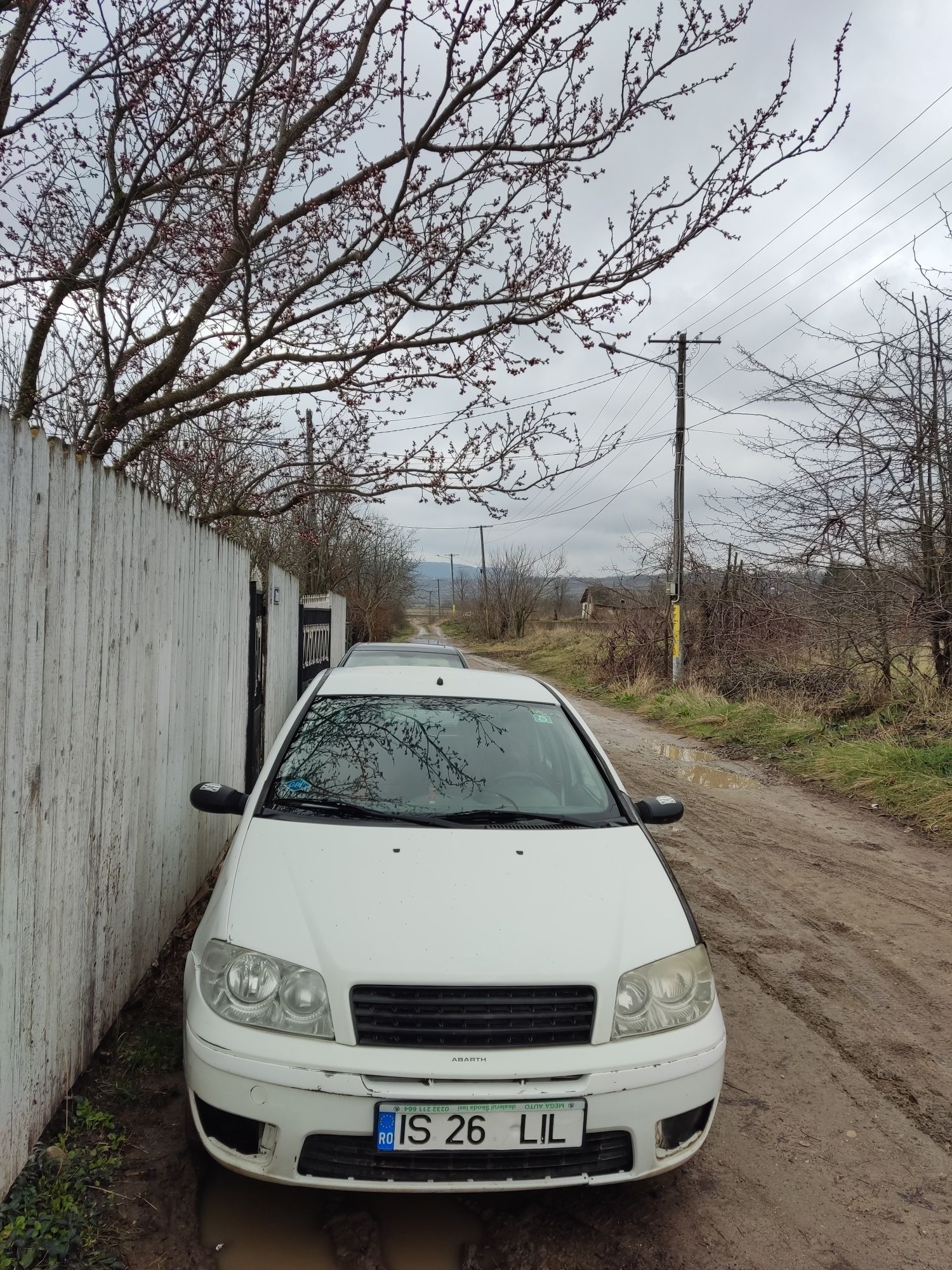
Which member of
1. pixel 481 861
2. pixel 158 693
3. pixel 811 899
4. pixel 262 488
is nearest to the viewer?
pixel 481 861

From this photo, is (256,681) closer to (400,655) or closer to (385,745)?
(400,655)

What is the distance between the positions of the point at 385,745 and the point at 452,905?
3.89ft

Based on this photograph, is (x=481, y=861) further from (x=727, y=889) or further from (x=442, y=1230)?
(x=727, y=889)

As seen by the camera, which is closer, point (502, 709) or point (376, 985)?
point (376, 985)

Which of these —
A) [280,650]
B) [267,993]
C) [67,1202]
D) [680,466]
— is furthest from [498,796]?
[680,466]

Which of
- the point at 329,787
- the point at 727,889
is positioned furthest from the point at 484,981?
the point at 727,889

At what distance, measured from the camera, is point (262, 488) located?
9.39 meters

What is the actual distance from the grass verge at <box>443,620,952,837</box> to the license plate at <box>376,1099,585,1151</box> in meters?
6.15

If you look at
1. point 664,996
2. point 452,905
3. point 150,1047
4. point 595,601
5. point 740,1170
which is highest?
point 595,601

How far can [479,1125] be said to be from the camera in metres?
2.20

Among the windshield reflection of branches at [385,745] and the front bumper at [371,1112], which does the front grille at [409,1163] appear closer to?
the front bumper at [371,1112]

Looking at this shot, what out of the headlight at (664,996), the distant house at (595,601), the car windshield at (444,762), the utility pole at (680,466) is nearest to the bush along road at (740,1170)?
the headlight at (664,996)

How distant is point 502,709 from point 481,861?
50.2 inches

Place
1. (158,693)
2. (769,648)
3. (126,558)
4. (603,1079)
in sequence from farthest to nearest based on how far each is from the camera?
(769,648)
(158,693)
(126,558)
(603,1079)
